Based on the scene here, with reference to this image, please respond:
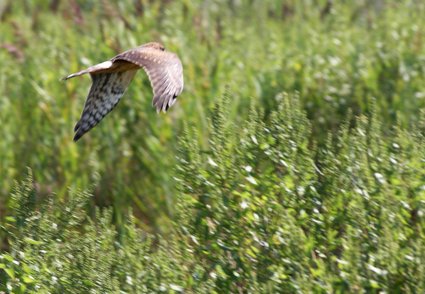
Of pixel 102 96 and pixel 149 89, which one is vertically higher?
pixel 102 96

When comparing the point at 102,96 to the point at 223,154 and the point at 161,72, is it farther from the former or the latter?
the point at 223,154

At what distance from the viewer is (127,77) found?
4.68 metres

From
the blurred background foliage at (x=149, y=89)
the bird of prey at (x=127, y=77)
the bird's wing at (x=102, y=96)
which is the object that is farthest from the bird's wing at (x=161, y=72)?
the blurred background foliage at (x=149, y=89)

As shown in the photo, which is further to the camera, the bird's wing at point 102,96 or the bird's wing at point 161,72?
the bird's wing at point 102,96

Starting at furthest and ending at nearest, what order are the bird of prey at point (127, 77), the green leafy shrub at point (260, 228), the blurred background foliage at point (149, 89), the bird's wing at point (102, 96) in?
the blurred background foliage at point (149, 89)
the bird's wing at point (102, 96)
the bird of prey at point (127, 77)
the green leafy shrub at point (260, 228)

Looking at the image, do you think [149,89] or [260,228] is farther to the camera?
[149,89]

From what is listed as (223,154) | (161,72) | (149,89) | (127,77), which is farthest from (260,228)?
(149,89)

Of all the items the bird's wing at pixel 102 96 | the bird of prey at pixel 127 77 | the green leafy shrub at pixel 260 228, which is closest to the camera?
the green leafy shrub at pixel 260 228

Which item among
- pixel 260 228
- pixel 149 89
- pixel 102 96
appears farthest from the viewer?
pixel 149 89

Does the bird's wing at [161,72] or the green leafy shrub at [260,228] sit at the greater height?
the bird's wing at [161,72]

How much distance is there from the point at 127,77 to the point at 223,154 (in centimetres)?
73

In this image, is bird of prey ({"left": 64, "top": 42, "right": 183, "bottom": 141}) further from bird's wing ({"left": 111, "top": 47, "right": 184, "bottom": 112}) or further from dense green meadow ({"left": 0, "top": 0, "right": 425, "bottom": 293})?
dense green meadow ({"left": 0, "top": 0, "right": 425, "bottom": 293})

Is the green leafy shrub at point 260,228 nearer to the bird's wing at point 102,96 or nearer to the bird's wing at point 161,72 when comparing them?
the bird's wing at point 161,72

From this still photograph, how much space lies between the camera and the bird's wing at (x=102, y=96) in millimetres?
4645
